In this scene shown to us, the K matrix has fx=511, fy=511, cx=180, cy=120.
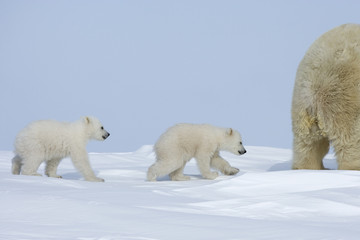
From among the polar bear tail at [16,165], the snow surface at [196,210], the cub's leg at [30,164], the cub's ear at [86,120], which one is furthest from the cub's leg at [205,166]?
the polar bear tail at [16,165]

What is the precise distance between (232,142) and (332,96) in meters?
2.15

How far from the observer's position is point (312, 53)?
595 cm

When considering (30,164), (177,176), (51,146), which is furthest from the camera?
(177,176)

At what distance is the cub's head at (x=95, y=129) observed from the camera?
732cm

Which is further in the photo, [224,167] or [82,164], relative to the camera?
[224,167]

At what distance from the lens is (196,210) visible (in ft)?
12.1

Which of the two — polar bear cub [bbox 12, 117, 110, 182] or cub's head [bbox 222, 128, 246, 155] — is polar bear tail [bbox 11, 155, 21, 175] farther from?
cub's head [bbox 222, 128, 246, 155]

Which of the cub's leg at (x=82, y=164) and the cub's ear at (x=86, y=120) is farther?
the cub's ear at (x=86, y=120)

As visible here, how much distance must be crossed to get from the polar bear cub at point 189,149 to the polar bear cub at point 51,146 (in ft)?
2.78

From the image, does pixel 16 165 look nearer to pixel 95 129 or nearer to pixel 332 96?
pixel 95 129

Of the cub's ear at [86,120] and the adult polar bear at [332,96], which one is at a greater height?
the adult polar bear at [332,96]

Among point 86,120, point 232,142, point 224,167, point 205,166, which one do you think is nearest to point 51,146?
point 86,120

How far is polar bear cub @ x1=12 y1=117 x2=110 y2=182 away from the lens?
6.68m

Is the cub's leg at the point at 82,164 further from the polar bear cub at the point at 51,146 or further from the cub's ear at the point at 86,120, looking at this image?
the cub's ear at the point at 86,120
